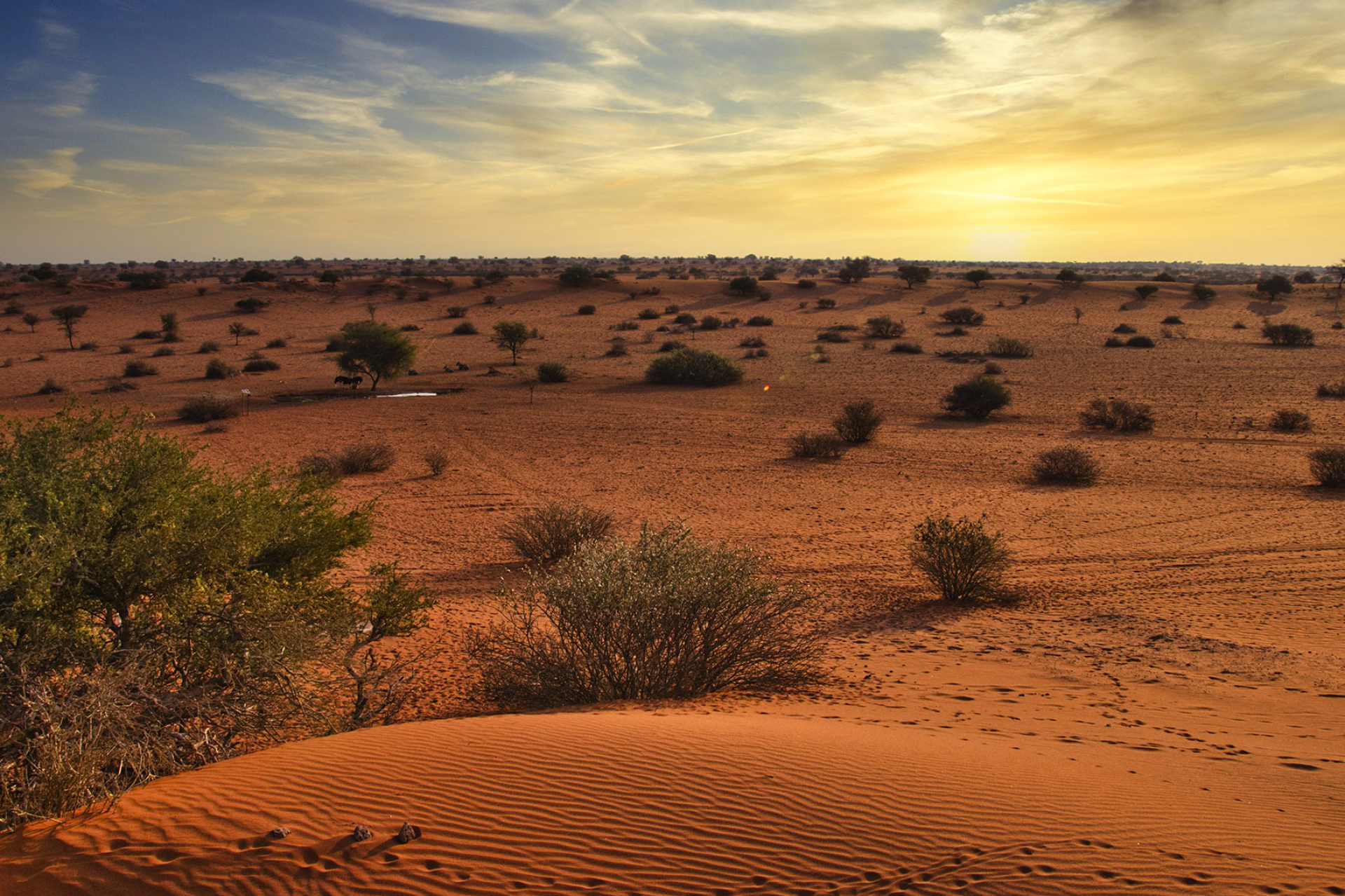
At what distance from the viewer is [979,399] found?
23.6 metres

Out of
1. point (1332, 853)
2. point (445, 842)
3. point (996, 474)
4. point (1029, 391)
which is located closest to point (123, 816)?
point (445, 842)

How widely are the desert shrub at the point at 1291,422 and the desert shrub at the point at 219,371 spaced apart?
3551cm

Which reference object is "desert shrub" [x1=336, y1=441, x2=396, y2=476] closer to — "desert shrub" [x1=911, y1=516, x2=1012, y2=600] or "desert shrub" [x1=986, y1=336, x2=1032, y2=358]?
"desert shrub" [x1=911, y1=516, x2=1012, y2=600]

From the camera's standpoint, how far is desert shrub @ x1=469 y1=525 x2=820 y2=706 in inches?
275

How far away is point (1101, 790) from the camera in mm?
4617

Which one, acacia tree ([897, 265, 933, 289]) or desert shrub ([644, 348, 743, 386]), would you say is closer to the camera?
desert shrub ([644, 348, 743, 386])

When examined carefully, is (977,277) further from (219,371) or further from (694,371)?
(219,371)

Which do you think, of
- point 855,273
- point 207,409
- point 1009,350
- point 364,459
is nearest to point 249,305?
point 207,409

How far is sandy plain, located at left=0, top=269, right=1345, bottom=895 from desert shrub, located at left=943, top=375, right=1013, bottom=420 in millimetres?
803

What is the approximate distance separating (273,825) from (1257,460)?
20.6 metres

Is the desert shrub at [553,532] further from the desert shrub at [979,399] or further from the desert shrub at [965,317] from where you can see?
the desert shrub at [965,317]

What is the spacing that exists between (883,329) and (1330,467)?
27758 millimetres

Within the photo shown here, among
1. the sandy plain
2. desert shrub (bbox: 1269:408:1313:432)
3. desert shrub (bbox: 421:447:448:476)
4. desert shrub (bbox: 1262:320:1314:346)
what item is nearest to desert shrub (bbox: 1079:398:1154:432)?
the sandy plain

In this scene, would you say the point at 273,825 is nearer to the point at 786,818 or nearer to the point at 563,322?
the point at 786,818
